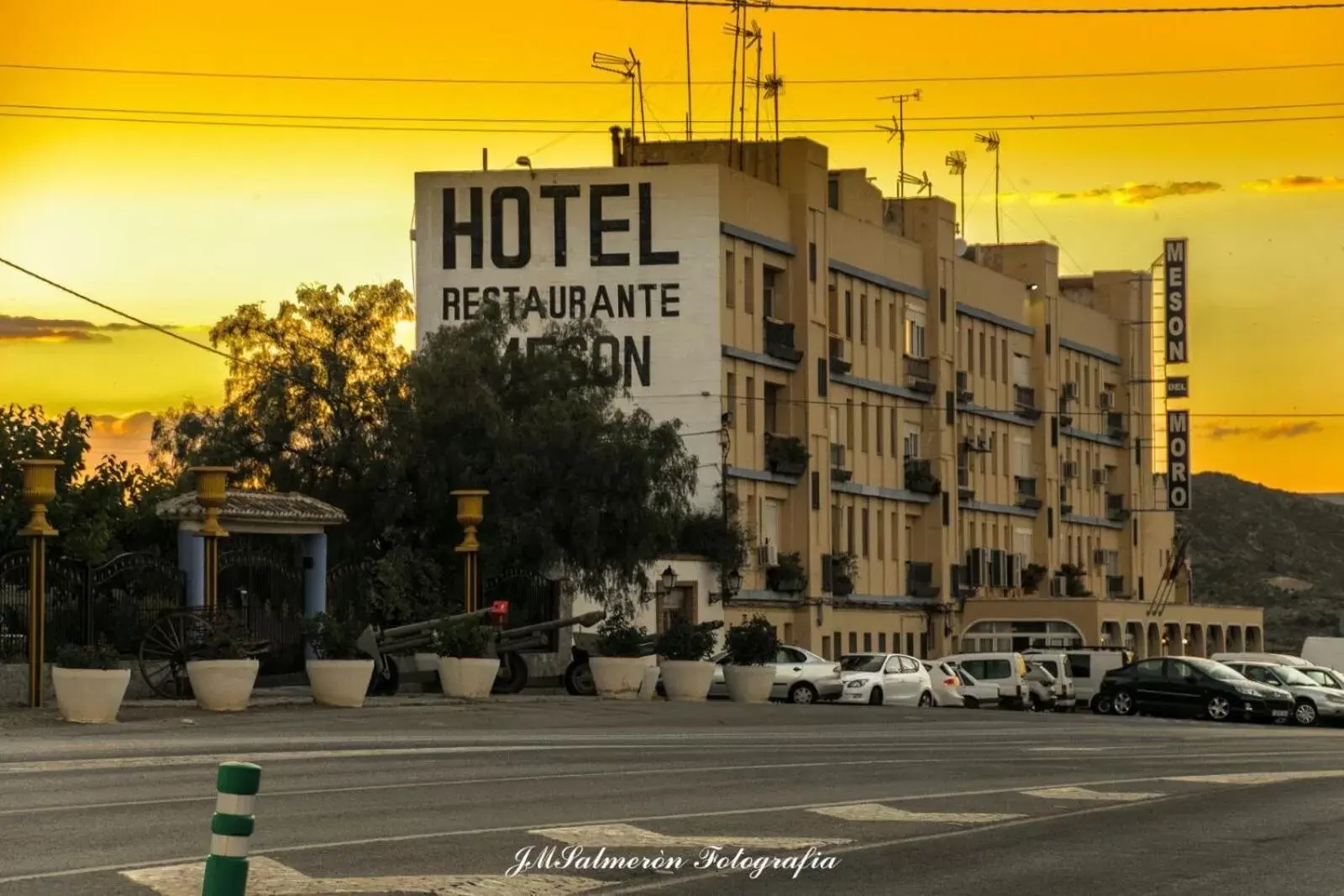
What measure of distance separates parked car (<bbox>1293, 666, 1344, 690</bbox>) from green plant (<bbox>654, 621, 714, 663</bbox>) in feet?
70.1

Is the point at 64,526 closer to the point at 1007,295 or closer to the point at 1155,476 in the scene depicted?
the point at 1007,295

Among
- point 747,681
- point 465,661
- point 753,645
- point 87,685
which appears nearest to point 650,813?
point 87,685

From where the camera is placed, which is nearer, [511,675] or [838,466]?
[511,675]

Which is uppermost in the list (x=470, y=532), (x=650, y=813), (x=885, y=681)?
(x=470, y=532)

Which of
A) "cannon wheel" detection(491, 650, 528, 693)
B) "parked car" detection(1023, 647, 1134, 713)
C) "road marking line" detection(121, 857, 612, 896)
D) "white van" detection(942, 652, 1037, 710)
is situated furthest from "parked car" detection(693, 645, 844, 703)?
"road marking line" detection(121, 857, 612, 896)

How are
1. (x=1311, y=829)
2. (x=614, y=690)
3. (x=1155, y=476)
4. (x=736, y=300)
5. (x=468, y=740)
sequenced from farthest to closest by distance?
(x=1155, y=476) < (x=736, y=300) < (x=614, y=690) < (x=468, y=740) < (x=1311, y=829)

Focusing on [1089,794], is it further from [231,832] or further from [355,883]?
[231,832]

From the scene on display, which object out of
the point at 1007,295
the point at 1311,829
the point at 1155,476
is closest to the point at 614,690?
the point at 1311,829

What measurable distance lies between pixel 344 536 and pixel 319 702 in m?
15.9

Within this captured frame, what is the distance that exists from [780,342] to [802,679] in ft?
58.0

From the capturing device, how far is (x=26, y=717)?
3097 cm

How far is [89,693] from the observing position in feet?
101

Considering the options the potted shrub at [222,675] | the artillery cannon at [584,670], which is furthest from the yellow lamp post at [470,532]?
the potted shrub at [222,675]

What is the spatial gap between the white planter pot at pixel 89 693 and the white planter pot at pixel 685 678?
52.5ft
